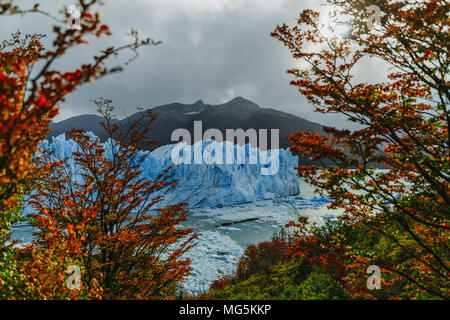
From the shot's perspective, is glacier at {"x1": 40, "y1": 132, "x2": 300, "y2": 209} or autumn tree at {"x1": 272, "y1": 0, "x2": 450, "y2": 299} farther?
glacier at {"x1": 40, "y1": 132, "x2": 300, "y2": 209}

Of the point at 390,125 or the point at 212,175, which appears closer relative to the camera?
the point at 390,125

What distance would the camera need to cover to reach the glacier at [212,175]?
87.7 feet

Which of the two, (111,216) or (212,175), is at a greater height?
(212,175)

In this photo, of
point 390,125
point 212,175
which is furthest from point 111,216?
point 212,175

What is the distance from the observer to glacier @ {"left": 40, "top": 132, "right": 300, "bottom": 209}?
26734 mm

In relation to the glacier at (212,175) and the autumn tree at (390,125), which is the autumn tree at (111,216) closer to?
the autumn tree at (390,125)

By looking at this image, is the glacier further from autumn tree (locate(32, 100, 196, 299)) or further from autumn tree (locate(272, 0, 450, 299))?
autumn tree (locate(272, 0, 450, 299))

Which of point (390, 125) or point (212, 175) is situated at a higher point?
point (212, 175)

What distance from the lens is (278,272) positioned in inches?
221

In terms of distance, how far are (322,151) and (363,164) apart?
456 millimetres

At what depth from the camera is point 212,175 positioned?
27203 mm

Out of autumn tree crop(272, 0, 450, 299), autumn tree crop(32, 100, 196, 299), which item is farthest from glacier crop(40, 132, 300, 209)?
autumn tree crop(272, 0, 450, 299)

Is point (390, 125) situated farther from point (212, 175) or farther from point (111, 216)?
point (212, 175)

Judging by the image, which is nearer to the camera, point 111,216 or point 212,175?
point 111,216
